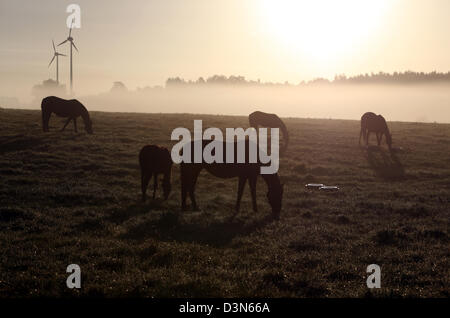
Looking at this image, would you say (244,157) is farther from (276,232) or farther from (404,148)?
(404,148)

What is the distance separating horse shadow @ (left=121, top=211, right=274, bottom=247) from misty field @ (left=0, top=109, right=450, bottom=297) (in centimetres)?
6

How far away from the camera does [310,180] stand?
25.6 metres

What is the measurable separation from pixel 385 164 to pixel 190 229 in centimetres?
2017

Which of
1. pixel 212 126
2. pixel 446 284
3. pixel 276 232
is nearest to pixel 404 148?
pixel 212 126

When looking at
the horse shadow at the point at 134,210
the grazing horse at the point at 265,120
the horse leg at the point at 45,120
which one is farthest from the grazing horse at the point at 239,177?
the horse leg at the point at 45,120

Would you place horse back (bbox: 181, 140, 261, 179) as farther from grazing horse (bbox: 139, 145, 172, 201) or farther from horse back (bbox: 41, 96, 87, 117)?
horse back (bbox: 41, 96, 87, 117)

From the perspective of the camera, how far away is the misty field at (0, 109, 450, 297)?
31.7 ft

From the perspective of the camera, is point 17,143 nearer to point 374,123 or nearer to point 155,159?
point 155,159

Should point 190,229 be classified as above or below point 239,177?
below

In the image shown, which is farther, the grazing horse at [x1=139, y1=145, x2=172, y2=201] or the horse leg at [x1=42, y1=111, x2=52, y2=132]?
the horse leg at [x1=42, y1=111, x2=52, y2=132]

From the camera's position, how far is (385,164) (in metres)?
30.1

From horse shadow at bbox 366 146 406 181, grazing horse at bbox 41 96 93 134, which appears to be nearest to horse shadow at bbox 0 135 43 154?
grazing horse at bbox 41 96 93 134

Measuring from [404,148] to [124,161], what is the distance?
22.6 m

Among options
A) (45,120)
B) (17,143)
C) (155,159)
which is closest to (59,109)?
(45,120)
